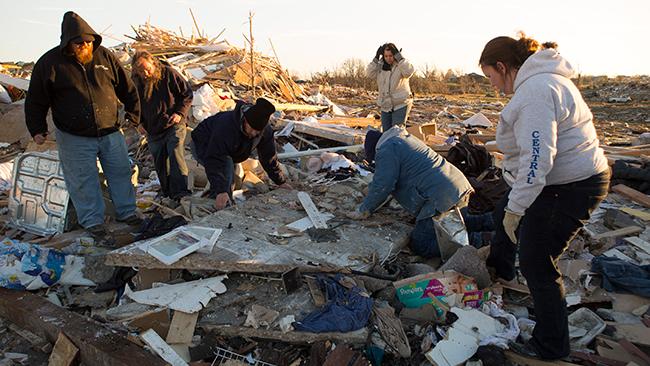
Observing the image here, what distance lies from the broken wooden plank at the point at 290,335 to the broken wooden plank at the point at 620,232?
315cm

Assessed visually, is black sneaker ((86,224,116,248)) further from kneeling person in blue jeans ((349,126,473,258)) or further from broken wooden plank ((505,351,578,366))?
broken wooden plank ((505,351,578,366))

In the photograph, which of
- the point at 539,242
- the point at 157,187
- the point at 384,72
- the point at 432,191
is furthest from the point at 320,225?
the point at 384,72

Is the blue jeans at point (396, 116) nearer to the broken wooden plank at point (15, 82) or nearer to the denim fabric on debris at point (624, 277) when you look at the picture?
the denim fabric on debris at point (624, 277)

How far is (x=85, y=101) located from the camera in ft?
14.3

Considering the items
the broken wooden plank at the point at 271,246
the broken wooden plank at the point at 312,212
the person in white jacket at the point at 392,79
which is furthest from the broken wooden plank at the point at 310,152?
the broken wooden plank at the point at 312,212

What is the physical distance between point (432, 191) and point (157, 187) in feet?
13.1

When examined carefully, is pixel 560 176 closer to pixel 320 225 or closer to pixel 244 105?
pixel 320 225

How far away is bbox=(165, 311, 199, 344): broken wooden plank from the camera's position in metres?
2.94

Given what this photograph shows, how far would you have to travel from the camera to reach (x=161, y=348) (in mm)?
2857

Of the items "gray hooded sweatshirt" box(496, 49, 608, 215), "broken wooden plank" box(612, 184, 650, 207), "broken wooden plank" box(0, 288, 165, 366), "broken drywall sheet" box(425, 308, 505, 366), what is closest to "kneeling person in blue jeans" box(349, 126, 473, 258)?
"broken drywall sheet" box(425, 308, 505, 366)

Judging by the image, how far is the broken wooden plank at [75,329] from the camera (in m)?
2.77

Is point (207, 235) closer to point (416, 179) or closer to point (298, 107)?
point (416, 179)

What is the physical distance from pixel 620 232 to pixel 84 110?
18.0 feet

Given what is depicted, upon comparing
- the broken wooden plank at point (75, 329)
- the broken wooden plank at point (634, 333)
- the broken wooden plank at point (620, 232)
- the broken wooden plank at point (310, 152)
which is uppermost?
the broken wooden plank at point (310, 152)
